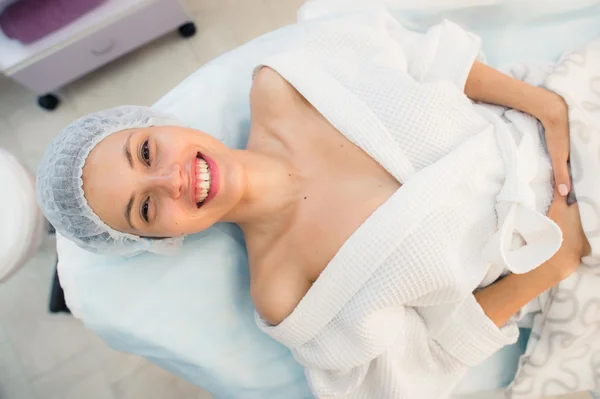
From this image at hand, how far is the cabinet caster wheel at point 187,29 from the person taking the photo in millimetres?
1672

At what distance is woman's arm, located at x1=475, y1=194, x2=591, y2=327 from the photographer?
2.71 ft

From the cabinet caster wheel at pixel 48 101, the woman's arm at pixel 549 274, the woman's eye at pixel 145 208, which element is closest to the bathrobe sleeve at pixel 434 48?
the woman's arm at pixel 549 274

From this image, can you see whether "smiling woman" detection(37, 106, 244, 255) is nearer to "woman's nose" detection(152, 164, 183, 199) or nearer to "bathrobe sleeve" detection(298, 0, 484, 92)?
"woman's nose" detection(152, 164, 183, 199)

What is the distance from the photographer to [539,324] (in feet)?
2.92

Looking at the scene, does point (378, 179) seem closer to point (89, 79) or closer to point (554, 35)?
point (554, 35)

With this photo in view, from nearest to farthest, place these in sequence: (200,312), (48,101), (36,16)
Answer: (200,312), (36,16), (48,101)

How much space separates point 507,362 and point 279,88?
732 millimetres

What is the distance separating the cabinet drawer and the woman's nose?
91 cm

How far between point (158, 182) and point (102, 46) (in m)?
0.98

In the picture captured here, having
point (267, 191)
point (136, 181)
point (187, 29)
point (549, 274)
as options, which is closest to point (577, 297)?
point (549, 274)

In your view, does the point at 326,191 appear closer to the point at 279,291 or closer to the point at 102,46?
the point at 279,291

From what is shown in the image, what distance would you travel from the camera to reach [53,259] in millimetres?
1567

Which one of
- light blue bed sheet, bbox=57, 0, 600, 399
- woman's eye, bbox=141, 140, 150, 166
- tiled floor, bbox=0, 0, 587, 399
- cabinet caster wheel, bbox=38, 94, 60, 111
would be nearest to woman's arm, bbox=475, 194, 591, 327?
light blue bed sheet, bbox=57, 0, 600, 399

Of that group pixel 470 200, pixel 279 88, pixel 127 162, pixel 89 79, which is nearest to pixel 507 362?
pixel 470 200
